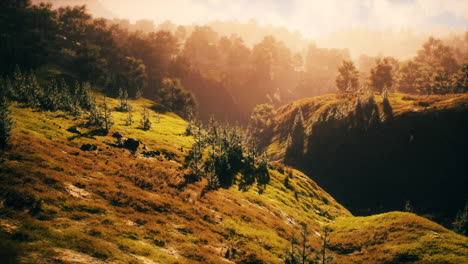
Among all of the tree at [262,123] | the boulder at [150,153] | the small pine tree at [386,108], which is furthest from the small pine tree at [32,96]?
the small pine tree at [386,108]

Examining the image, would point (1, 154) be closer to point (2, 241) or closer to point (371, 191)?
point (2, 241)

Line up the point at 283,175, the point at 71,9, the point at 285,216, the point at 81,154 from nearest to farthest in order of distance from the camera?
the point at 81,154 < the point at 285,216 < the point at 283,175 < the point at 71,9

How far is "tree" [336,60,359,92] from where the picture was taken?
17212cm

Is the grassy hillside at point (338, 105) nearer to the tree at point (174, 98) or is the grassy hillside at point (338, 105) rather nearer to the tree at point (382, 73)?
the tree at point (382, 73)

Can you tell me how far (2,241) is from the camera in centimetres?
1706

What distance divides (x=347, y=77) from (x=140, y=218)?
179 meters

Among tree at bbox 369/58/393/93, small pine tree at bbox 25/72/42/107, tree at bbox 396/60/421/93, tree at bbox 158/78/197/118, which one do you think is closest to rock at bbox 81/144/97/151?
small pine tree at bbox 25/72/42/107

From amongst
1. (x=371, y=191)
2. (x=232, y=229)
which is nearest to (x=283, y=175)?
(x=371, y=191)

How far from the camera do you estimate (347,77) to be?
176 meters

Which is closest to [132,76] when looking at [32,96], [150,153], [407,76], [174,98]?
[174,98]

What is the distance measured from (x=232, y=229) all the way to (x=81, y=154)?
88.7 feet

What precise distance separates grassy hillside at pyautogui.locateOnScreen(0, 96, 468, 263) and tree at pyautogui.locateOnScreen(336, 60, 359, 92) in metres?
137

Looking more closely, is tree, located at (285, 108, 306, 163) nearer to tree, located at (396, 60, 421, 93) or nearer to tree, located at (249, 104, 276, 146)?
tree, located at (249, 104, 276, 146)

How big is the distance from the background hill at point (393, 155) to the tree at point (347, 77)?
48778mm
